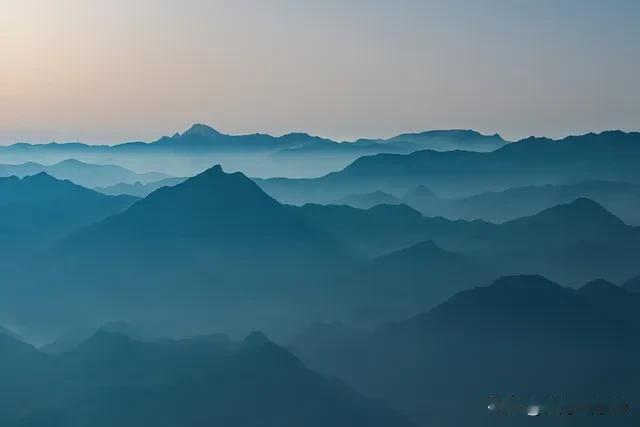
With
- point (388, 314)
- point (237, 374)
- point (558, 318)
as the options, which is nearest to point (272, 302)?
point (388, 314)

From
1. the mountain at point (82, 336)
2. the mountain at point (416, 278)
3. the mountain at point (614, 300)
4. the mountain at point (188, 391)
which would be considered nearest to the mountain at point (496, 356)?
the mountain at point (614, 300)

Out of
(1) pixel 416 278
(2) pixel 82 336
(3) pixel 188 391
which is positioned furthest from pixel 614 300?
(2) pixel 82 336

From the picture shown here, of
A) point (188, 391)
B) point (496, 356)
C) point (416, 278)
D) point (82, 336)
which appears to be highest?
point (416, 278)

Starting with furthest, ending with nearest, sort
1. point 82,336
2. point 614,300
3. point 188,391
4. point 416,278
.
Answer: point 416,278
point 82,336
point 614,300
point 188,391

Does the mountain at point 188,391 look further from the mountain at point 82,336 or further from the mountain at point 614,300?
the mountain at point 614,300

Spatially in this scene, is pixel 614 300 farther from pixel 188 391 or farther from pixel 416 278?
pixel 188 391

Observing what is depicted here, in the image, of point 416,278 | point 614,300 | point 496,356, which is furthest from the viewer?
point 416,278

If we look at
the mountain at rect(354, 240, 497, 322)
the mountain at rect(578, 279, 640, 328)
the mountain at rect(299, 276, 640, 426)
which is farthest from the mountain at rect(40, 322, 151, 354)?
the mountain at rect(578, 279, 640, 328)
